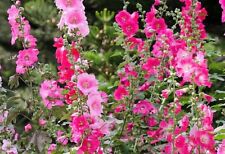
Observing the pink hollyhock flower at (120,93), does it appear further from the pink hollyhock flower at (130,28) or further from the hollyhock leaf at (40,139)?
the hollyhock leaf at (40,139)

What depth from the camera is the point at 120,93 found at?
10.8 feet

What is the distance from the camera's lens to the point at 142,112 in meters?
3.30

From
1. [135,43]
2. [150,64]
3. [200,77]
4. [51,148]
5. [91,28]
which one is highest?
[91,28]

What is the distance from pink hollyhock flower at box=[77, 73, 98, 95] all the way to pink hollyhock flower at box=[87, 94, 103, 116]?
30 millimetres

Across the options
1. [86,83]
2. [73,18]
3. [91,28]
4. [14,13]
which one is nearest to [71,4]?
[73,18]

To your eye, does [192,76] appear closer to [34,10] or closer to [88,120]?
[88,120]

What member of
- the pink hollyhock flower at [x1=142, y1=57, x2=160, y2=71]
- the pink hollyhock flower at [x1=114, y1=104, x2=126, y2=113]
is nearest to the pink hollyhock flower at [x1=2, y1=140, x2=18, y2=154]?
the pink hollyhock flower at [x1=114, y1=104, x2=126, y2=113]

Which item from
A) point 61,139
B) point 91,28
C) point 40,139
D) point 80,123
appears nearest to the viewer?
point 80,123

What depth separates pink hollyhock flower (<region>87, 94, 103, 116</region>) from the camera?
2.84 metres

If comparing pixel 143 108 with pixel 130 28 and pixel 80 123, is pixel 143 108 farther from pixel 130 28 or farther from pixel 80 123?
pixel 80 123

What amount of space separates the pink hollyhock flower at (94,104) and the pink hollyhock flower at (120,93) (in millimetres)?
410

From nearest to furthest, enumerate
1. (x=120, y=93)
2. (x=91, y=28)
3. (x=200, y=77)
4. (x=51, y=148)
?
(x=200, y=77)
(x=120, y=93)
(x=51, y=148)
(x=91, y=28)

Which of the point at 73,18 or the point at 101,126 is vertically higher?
the point at 73,18

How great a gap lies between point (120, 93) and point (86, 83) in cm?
48
